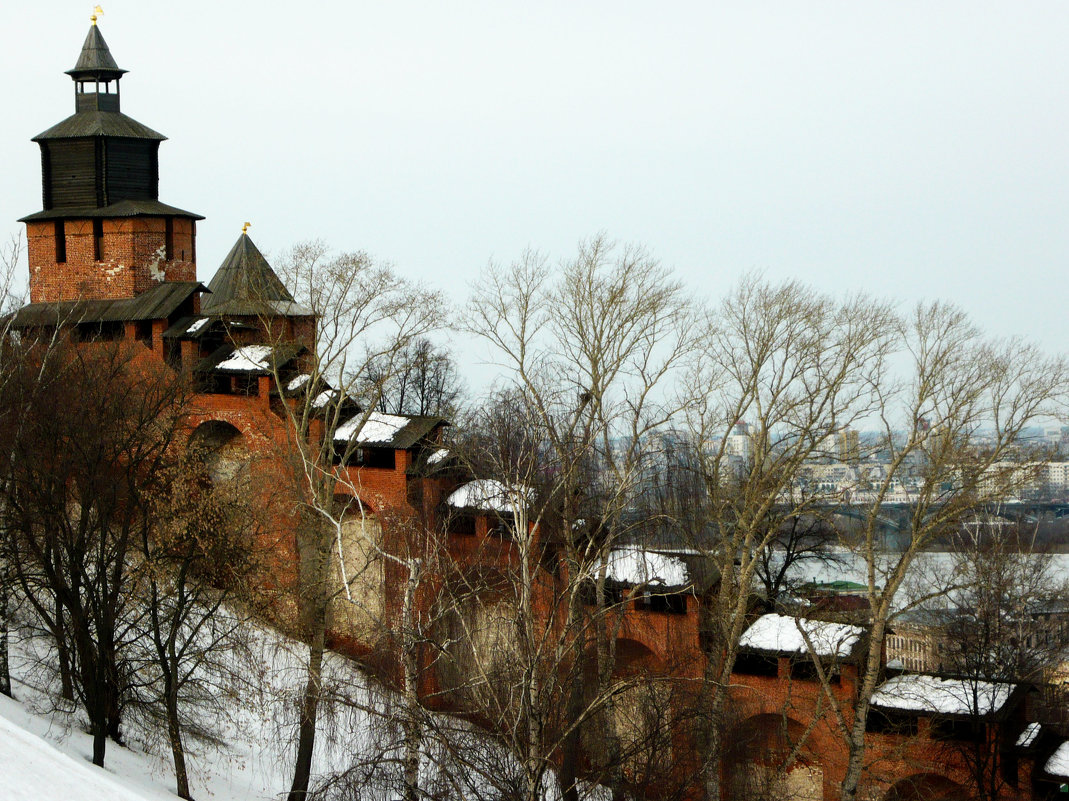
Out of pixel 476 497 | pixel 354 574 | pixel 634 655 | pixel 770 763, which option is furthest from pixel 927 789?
pixel 354 574

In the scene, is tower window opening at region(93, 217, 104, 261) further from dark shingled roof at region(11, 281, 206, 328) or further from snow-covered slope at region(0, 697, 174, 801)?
snow-covered slope at region(0, 697, 174, 801)

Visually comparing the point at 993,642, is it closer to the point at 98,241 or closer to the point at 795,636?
the point at 795,636

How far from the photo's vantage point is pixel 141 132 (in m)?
30.1

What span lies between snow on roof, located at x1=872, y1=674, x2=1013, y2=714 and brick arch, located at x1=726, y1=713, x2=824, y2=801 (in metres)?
1.76

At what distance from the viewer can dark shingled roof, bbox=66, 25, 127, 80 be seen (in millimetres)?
29953

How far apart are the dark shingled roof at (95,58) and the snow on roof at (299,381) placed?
10136 millimetres

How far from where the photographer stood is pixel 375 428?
25.4 metres

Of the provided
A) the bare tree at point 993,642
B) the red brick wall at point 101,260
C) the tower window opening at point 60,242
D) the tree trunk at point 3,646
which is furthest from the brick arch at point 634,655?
the tower window opening at point 60,242

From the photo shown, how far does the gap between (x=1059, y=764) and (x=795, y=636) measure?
4793 mm

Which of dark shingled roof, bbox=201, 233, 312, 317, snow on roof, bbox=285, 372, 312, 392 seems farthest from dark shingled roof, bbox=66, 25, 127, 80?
snow on roof, bbox=285, 372, 312, 392

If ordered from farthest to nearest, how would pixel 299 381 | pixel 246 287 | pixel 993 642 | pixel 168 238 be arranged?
pixel 168 238
pixel 246 287
pixel 299 381
pixel 993 642

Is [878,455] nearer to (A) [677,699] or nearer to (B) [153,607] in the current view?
(A) [677,699]

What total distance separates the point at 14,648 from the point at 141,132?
13877 mm

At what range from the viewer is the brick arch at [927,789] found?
67.4 ft
